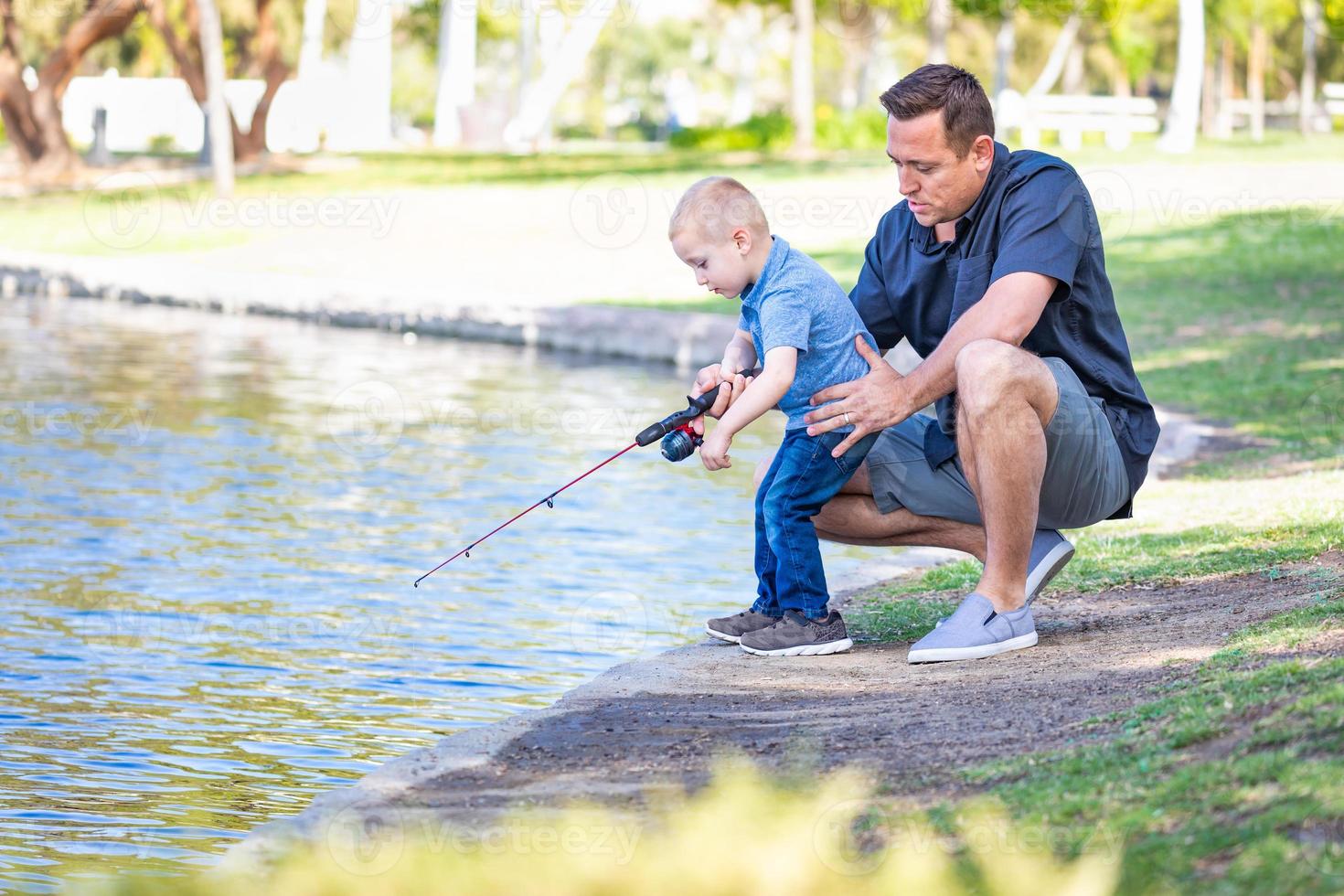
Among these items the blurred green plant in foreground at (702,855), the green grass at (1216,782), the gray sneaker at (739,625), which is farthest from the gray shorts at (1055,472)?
the blurred green plant in foreground at (702,855)

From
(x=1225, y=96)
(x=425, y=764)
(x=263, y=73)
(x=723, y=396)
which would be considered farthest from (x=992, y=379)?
(x=1225, y=96)

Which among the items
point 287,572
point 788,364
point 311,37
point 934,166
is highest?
point 311,37

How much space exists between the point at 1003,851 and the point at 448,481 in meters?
5.96

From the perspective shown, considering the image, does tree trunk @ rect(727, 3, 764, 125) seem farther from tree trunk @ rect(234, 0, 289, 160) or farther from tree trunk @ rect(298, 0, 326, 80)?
tree trunk @ rect(234, 0, 289, 160)

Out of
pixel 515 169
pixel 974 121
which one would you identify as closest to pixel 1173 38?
pixel 515 169

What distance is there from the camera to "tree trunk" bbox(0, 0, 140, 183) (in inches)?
1070

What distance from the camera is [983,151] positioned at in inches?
179

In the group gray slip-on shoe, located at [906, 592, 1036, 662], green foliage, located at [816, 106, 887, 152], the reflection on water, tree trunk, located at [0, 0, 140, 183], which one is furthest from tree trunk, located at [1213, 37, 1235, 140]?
gray slip-on shoe, located at [906, 592, 1036, 662]

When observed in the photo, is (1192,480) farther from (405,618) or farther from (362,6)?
(362,6)

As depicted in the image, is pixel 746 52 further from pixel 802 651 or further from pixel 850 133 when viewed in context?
pixel 802 651

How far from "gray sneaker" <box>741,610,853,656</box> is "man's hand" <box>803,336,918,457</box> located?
0.52 m

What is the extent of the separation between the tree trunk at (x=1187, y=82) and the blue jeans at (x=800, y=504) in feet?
73.1

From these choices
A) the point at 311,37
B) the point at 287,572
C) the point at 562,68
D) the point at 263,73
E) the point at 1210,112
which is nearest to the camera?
the point at 287,572

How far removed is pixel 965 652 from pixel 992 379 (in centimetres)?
71
